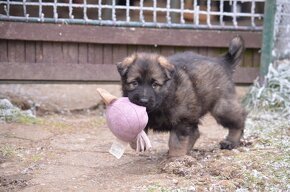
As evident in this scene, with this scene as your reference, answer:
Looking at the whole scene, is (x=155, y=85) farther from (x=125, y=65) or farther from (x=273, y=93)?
(x=273, y=93)

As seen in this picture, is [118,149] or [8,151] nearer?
[118,149]

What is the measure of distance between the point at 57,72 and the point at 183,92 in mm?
2542

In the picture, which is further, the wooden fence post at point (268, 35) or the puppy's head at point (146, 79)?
the wooden fence post at point (268, 35)

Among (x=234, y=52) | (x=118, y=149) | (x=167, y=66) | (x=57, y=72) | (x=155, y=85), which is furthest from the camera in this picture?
(x=57, y=72)

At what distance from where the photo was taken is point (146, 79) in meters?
4.23

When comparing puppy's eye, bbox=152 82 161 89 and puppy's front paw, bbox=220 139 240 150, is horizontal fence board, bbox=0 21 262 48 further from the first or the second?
puppy's eye, bbox=152 82 161 89

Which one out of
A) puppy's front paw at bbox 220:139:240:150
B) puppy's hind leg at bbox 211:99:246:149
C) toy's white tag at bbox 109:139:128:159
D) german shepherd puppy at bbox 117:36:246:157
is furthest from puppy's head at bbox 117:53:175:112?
puppy's front paw at bbox 220:139:240:150

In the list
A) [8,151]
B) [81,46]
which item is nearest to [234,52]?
[81,46]

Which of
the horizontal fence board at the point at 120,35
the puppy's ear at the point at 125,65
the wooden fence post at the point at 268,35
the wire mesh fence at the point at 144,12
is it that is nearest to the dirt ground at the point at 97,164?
the puppy's ear at the point at 125,65

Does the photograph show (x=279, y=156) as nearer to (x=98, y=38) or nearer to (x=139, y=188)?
(x=139, y=188)

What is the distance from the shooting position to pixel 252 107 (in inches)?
260

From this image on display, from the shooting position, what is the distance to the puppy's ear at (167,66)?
14.4 ft

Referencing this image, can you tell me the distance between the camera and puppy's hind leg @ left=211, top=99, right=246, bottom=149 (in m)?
5.06

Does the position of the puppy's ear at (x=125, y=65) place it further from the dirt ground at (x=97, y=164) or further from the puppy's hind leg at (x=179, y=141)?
the dirt ground at (x=97, y=164)
